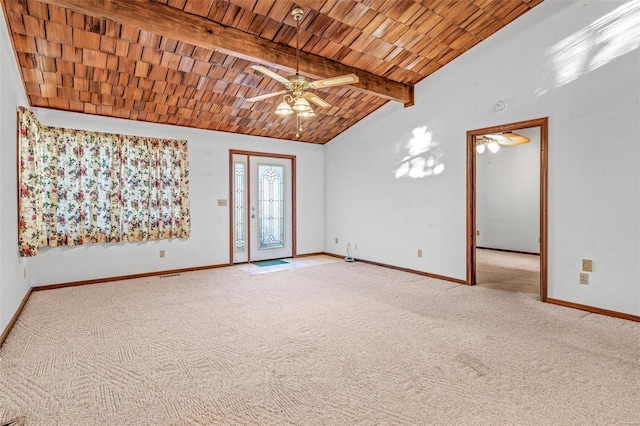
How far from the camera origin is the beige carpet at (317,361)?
1.88 m

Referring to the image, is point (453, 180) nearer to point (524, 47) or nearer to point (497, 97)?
point (497, 97)

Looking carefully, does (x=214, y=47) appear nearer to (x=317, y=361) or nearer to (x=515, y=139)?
(x=317, y=361)

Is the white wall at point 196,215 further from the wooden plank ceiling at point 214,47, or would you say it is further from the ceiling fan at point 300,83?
the ceiling fan at point 300,83

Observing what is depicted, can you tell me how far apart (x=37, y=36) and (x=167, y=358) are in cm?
330

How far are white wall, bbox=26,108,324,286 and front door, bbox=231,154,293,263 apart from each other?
0.21 meters

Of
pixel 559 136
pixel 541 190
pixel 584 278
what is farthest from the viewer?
pixel 541 190

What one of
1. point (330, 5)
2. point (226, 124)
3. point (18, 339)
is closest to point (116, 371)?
point (18, 339)

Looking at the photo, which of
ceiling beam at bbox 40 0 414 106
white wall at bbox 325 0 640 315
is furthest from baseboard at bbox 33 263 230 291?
ceiling beam at bbox 40 0 414 106

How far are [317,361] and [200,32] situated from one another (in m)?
3.21

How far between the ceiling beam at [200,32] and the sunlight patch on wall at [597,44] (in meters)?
2.34

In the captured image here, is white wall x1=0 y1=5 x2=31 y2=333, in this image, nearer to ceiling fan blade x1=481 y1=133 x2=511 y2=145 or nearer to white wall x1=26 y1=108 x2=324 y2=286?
white wall x1=26 y1=108 x2=324 y2=286

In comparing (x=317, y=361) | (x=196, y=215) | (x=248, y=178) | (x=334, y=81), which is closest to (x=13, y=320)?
(x=196, y=215)

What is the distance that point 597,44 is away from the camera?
354 centimetres

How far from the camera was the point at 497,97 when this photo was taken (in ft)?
14.4
